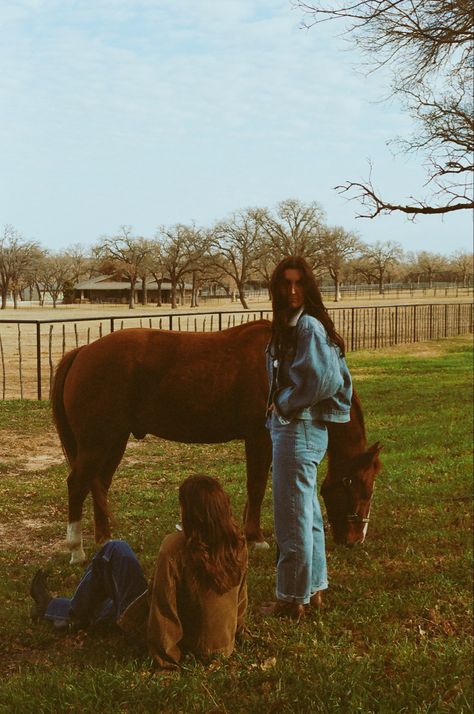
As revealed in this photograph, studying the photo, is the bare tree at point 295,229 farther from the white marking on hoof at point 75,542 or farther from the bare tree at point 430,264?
the bare tree at point 430,264

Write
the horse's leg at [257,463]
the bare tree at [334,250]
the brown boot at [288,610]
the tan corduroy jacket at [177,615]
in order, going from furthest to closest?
the bare tree at [334,250]
the horse's leg at [257,463]
the brown boot at [288,610]
the tan corduroy jacket at [177,615]

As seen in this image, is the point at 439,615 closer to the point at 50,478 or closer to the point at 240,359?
the point at 240,359

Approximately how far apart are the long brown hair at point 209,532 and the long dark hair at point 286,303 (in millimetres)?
757

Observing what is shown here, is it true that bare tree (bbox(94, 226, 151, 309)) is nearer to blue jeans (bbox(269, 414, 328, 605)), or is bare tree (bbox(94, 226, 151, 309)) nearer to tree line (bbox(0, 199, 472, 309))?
tree line (bbox(0, 199, 472, 309))

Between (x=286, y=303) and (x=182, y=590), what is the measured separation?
4.36ft

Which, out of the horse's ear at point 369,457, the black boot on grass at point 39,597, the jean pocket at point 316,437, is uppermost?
the jean pocket at point 316,437

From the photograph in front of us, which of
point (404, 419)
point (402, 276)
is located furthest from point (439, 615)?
point (402, 276)

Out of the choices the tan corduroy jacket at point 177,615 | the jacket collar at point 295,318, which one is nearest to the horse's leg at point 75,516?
the tan corduroy jacket at point 177,615

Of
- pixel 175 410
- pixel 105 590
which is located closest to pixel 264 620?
pixel 105 590

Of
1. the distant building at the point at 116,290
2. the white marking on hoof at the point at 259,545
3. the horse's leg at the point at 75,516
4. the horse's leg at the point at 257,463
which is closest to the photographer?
the horse's leg at the point at 75,516

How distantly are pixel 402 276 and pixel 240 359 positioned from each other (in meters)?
102

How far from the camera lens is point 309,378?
3.23 meters

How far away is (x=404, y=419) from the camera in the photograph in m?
10.1

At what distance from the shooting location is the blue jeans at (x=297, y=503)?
3.35 metres
